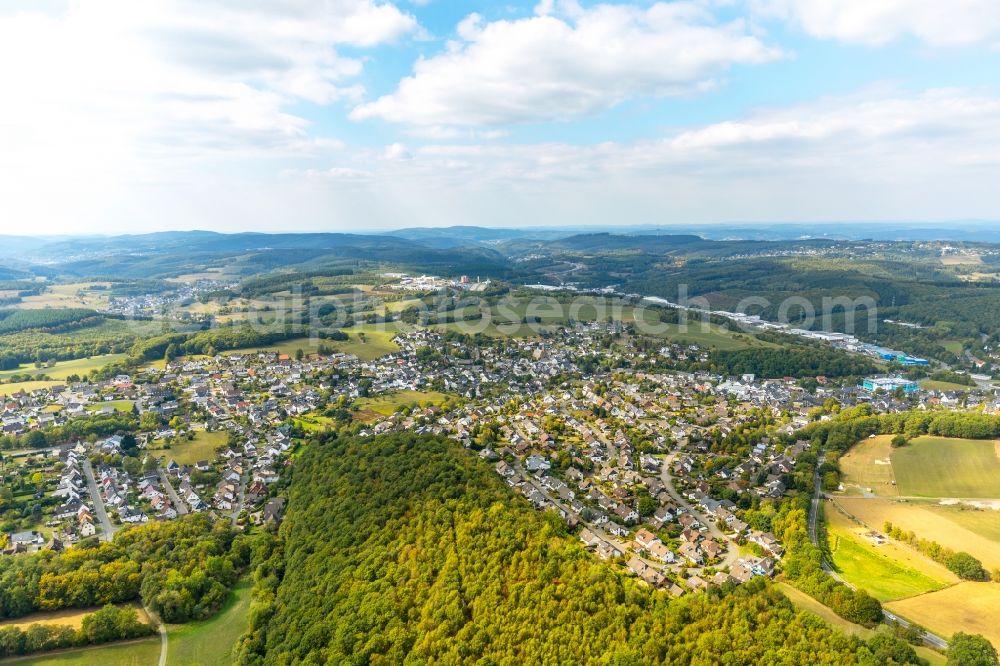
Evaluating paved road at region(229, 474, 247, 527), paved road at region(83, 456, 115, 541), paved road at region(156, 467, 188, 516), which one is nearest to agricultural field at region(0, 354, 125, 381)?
paved road at region(83, 456, 115, 541)

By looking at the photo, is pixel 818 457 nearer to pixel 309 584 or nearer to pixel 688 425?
pixel 688 425

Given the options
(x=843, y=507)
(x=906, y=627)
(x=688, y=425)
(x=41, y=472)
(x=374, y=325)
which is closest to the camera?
(x=906, y=627)

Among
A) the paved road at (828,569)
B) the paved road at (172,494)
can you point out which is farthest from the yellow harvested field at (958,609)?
the paved road at (172,494)

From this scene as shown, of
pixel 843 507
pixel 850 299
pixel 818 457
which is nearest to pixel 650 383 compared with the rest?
pixel 818 457

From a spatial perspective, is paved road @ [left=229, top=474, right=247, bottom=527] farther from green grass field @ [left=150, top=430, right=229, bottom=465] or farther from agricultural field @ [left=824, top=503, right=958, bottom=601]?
agricultural field @ [left=824, top=503, right=958, bottom=601]

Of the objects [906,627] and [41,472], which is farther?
[41,472]

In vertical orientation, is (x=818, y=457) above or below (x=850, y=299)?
below
